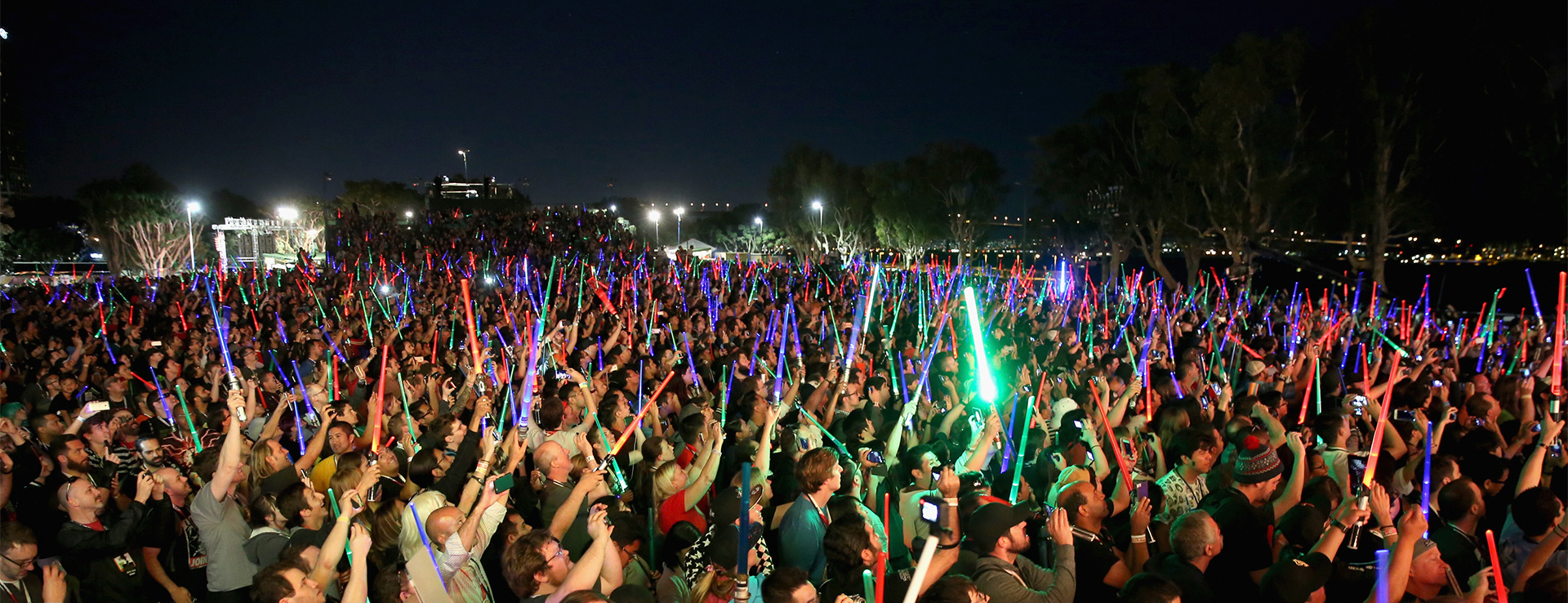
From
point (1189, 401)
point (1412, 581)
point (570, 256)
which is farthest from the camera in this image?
point (570, 256)

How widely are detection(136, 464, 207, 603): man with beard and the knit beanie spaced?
17.0 ft

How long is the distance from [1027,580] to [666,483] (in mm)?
1880

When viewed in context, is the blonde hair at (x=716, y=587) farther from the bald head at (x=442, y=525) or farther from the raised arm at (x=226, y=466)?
the raised arm at (x=226, y=466)

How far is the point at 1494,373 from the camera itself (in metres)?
8.45

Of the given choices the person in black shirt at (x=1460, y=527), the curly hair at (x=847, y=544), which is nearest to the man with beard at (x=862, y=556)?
the curly hair at (x=847, y=544)

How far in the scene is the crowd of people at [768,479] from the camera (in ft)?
10.8

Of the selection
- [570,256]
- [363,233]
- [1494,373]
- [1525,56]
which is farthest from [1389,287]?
[363,233]

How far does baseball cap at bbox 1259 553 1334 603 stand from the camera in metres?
3.17

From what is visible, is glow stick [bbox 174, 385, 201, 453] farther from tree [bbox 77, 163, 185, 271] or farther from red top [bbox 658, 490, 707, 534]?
tree [bbox 77, 163, 185, 271]

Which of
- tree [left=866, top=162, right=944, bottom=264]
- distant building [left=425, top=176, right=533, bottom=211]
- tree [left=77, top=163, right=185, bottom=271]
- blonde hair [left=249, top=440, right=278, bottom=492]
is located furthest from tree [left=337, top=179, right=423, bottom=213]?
blonde hair [left=249, top=440, right=278, bottom=492]

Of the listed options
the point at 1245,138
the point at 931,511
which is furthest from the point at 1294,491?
the point at 1245,138

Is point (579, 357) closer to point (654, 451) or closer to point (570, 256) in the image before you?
point (654, 451)

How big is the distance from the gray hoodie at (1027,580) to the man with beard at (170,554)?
11.9 ft

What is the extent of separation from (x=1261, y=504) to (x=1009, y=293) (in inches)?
483
